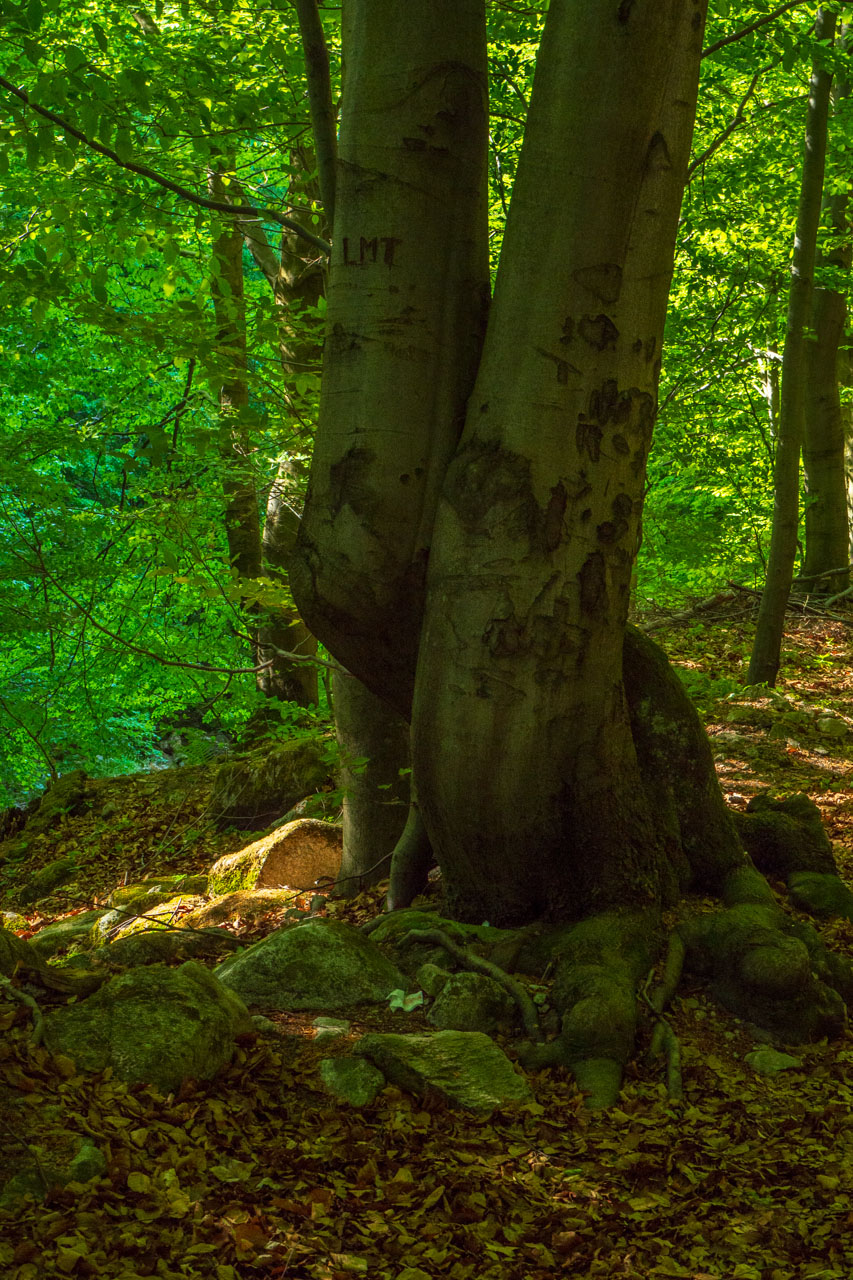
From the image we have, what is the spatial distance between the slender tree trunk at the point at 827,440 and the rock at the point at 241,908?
28.6ft

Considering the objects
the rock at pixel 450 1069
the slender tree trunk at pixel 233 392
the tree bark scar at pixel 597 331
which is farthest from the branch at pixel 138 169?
the rock at pixel 450 1069

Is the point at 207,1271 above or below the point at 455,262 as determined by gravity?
below

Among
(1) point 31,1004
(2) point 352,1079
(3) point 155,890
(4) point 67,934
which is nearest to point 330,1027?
(2) point 352,1079

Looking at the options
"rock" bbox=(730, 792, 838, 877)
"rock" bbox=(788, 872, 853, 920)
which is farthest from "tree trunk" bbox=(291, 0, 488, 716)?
"rock" bbox=(788, 872, 853, 920)

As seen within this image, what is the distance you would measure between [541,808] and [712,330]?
8.19 meters

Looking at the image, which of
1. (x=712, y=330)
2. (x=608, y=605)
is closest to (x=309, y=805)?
(x=608, y=605)

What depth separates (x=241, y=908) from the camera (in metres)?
5.18

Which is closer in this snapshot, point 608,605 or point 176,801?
point 608,605

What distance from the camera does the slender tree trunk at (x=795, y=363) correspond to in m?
7.65

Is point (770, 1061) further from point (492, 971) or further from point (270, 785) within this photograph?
point (270, 785)

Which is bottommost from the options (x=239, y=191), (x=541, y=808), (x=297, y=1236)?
(x=297, y=1236)

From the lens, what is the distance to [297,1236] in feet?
7.04

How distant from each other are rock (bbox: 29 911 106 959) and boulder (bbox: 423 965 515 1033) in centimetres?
302

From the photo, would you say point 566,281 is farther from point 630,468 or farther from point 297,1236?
point 297,1236
